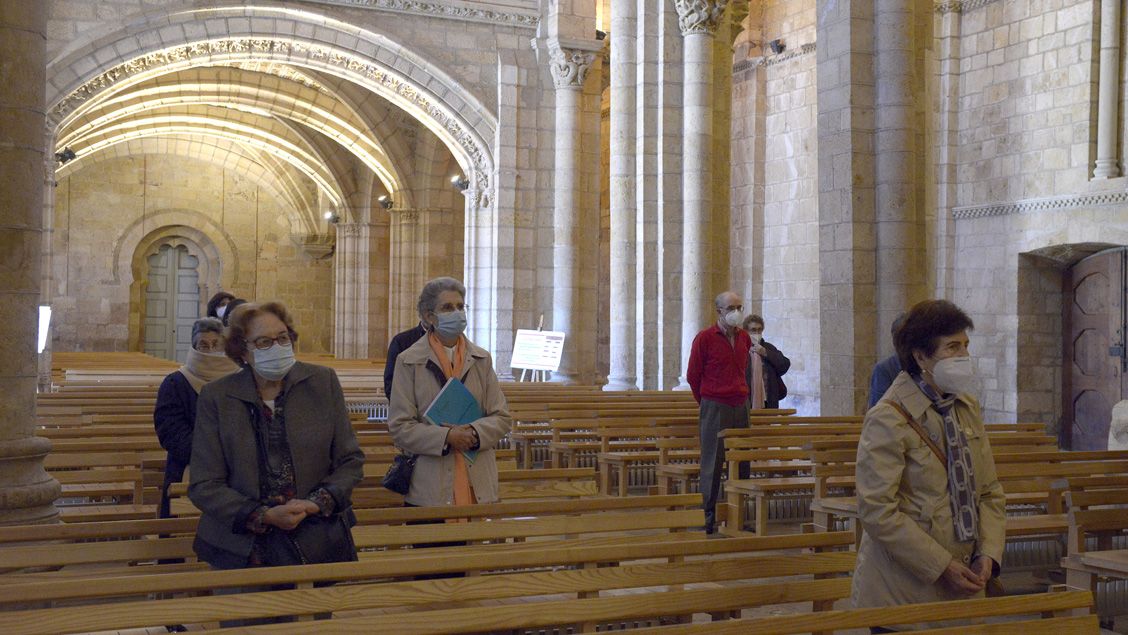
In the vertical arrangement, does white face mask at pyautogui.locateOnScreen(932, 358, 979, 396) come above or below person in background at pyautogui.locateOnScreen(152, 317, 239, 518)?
above

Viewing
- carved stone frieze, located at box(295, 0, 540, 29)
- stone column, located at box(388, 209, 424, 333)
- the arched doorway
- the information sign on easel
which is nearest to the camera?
the information sign on easel

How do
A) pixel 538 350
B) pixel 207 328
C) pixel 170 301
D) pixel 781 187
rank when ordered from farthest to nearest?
pixel 170 301 → pixel 781 187 → pixel 538 350 → pixel 207 328

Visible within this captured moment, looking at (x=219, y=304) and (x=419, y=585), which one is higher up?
(x=219, y=304)

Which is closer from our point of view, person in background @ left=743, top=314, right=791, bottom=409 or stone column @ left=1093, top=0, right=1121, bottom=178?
person in background @ left=743, top=314, right=791, bottom=409

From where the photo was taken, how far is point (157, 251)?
3434cm

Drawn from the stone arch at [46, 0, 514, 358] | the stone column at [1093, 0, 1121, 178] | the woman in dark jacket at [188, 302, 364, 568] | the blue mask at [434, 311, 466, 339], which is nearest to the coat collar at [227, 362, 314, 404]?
the woman in dark jacket at [188, 302, 364, 568]

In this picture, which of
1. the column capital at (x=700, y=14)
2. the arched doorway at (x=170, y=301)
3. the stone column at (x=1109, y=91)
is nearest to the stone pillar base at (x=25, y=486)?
the column capital at (x=700, y=14)

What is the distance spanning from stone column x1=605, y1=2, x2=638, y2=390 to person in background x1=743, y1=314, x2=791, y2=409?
4.27 meters

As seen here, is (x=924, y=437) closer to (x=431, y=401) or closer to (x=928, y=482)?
(x=928, y=482)

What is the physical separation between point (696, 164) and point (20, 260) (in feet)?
36.0

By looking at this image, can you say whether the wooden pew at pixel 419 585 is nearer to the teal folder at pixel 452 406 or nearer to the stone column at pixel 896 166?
the teal folder at pixel 452 406

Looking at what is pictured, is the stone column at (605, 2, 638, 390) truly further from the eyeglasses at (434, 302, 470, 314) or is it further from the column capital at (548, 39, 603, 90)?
the eyeglasses at (434, 302, 470, 314)

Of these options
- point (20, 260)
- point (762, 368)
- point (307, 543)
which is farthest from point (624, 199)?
point (307, 543)

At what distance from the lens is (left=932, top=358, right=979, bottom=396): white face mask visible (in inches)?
142
